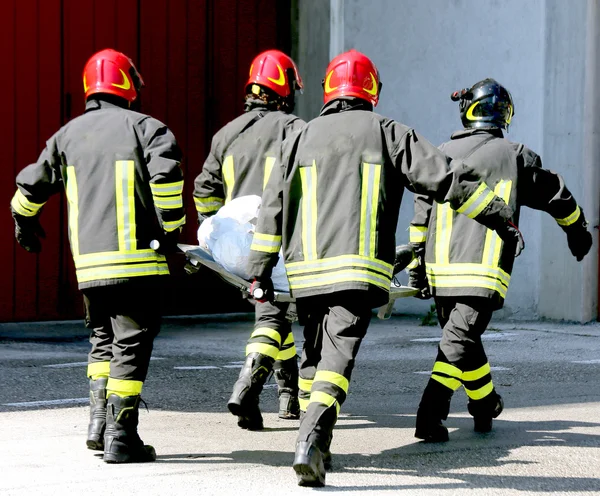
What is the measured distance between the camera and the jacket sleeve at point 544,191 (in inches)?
253

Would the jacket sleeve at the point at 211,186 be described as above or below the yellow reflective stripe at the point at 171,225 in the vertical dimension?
above

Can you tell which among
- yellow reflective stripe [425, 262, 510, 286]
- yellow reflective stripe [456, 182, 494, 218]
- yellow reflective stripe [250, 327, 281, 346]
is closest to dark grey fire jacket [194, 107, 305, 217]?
yellow reflective stripe [250, 327, 281, 346]

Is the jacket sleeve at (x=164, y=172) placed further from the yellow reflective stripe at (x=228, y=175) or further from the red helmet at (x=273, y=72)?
the red helmet at (x=273, y=72)

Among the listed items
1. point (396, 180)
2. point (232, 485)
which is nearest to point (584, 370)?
point (396, 180)

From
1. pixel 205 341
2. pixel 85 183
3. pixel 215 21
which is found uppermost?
pixel 215 21

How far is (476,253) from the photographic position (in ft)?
20.7

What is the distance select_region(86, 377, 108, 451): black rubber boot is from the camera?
18.8 ft

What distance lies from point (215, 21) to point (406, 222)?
114 inches

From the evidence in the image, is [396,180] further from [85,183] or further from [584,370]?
[584,370]

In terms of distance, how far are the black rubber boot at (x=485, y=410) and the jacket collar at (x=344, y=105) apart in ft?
5.81

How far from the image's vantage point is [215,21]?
12258mm

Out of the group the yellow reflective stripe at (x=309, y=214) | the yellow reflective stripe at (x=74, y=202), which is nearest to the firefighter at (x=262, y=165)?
the yellow reflective stripe at (x=309, y=214)

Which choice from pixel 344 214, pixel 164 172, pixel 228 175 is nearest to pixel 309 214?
pixel 344 214

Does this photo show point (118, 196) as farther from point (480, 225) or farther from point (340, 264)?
point (480, 225)
